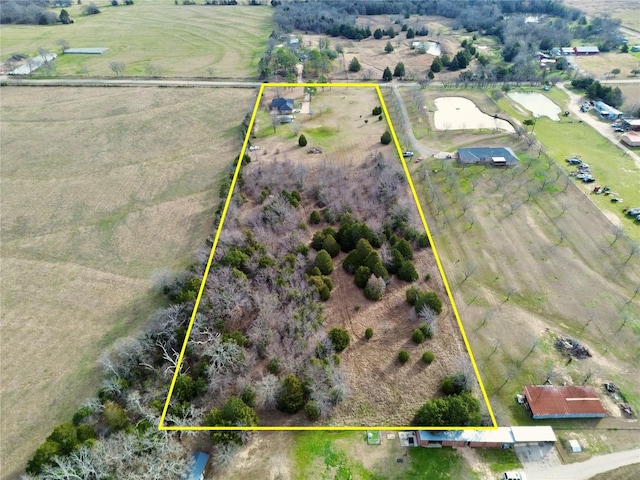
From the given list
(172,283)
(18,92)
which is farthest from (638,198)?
(18,92)

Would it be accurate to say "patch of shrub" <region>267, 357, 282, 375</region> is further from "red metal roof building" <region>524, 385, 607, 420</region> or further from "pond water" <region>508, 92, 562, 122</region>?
"pond water" <region>508, 92, 562, 122</region>

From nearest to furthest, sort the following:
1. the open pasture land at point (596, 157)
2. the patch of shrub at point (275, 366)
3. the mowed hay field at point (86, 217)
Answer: the patch of shrub at point (275, 366) < the mowed hay field at point (86, 217) < the open pasture land at point (596, 157)

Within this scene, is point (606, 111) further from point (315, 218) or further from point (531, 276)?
point (315, 218)


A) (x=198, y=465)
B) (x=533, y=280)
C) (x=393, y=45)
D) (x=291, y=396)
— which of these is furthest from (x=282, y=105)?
(x=198, y=465)

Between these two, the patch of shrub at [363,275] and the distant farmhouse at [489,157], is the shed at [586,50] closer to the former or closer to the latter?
the distant farmhouse at [489,157]

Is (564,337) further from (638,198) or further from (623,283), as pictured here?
(638,198)

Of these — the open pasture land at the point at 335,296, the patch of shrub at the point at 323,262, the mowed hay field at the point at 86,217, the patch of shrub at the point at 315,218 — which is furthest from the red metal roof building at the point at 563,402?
the mowed hay field at the point at 86,217
